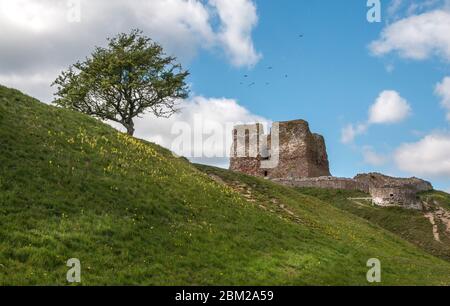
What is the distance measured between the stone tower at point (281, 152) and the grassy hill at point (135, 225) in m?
37.0

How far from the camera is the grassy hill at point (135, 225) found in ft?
53.2

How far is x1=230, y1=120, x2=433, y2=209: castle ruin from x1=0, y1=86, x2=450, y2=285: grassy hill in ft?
108

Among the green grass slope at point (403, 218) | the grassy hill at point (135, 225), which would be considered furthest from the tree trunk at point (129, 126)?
the green grass slope at point (403, 218)

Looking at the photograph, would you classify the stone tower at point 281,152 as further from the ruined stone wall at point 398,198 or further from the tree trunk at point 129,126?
the tree trunk at point 129,126

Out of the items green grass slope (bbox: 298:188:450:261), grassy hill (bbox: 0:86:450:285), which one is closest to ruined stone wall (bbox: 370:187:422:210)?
green grass slope (bbox: 298:188:450:261)

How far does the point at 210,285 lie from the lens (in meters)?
16.2

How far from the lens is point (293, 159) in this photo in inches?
2894

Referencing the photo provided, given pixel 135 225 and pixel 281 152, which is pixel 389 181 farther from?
pixel 135 225

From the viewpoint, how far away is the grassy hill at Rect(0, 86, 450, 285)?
16.2 meters

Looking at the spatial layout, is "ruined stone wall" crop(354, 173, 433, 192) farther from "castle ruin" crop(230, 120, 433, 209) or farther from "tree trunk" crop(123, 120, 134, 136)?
"tree trunk" crop(123, 120, 134, 136)

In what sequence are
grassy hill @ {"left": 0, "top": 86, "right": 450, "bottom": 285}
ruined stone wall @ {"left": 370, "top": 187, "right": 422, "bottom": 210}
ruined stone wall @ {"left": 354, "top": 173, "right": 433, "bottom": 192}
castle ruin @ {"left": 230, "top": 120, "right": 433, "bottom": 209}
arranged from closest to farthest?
grassy hill @ {"left": 0, "top": 86, "right": 450, "bottom": 285}, ruined stone wall @ {"left": 370, "top": 187, "right": 422, "bottom": 210}, castle ruin @ {"left": 230, "top": 120, "right": 433, "bottom": 209}, ruined stone wall @ {"left": 354, "top": 173, "right": 433, "bottom": 192}

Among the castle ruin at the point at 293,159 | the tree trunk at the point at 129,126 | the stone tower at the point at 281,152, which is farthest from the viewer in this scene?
the stone tower at the point at 281,152

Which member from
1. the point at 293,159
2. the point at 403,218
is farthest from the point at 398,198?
the point at 293,159
